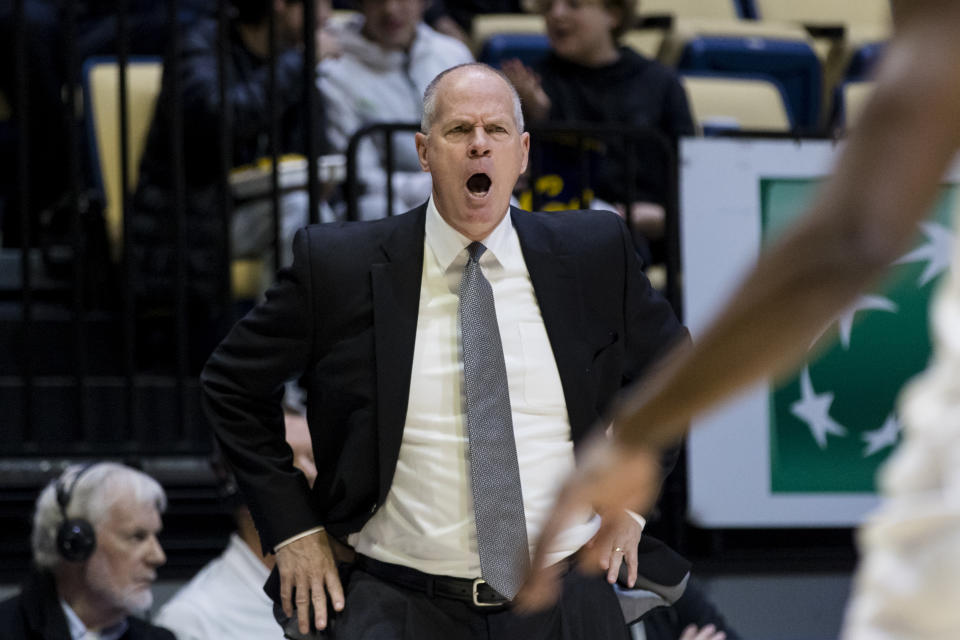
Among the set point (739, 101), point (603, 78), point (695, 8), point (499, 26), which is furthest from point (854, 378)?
point (695, 8)

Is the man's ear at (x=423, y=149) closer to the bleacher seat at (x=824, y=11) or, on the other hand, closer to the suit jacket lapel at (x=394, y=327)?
the suit jacket lapel at (x=394, y=327)

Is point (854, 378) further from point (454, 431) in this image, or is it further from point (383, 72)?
point (454, 431)

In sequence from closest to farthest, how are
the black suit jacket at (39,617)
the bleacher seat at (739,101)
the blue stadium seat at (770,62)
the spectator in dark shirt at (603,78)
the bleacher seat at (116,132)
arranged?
1. the black suit jacket at (39,617)
2. the bleacher seat at (116,132)
3. the spectator in dark shirt at (603,78)
4. the bleacher seat at (739,101)
5. the blue stadium seat at (770,62)

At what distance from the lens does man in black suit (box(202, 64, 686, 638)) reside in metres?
2.98

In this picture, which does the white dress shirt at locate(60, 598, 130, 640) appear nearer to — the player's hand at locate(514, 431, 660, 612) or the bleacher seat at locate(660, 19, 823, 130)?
the player's hand at locate(514, 431, 660, 612)

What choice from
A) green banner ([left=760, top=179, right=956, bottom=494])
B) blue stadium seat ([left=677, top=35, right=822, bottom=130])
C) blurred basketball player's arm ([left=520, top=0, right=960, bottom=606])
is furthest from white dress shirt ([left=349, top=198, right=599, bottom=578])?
blue stadium seat ([left=677, top=35, right=822, bottom=130])

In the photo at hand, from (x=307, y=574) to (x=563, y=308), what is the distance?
71 centimetres

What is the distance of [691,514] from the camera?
4941mm

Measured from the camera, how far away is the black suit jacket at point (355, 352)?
9.89 ft

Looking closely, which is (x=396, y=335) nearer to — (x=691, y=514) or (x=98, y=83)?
(x=691, y=514)

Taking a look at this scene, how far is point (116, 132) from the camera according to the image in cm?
539

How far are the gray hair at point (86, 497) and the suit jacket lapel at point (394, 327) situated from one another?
1585 mm

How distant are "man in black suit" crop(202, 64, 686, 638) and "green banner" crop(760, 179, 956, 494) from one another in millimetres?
1911

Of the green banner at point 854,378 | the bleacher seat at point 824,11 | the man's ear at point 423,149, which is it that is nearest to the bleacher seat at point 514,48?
the green banner at point 854,378
